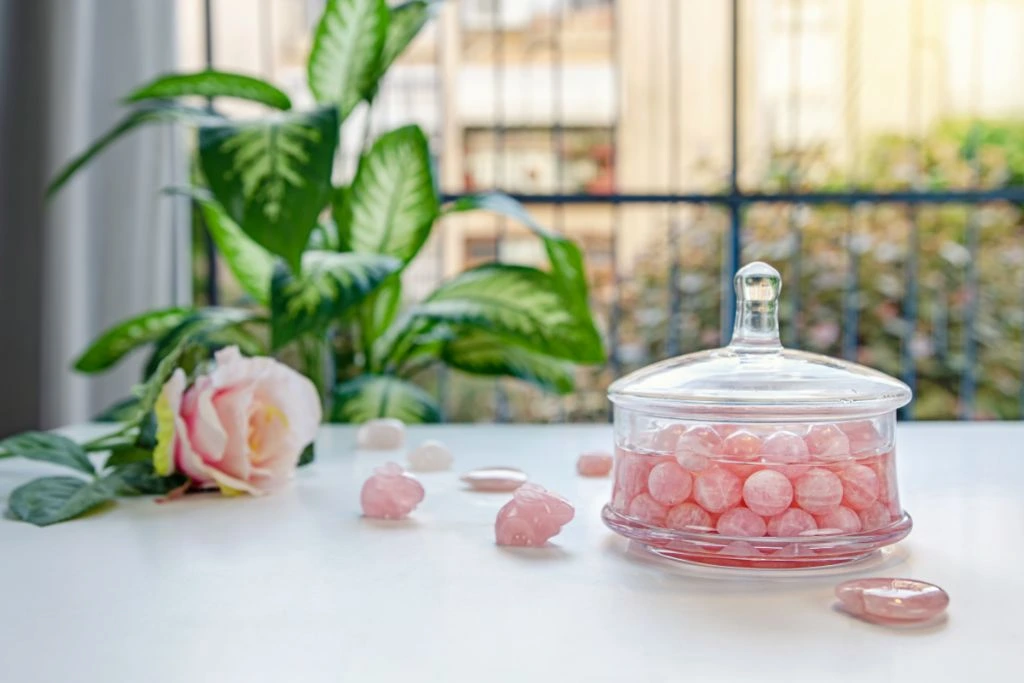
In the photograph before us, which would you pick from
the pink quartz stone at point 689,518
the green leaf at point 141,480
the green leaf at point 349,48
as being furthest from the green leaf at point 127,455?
the green leaf at point 349,48

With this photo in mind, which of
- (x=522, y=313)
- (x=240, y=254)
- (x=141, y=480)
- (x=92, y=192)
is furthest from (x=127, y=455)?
(x=92, y=192)

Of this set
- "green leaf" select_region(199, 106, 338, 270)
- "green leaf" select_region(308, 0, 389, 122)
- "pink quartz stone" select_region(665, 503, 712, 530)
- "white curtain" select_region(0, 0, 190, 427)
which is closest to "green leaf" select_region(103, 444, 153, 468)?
"green leaf" select_region(199, 106, 338, 270)

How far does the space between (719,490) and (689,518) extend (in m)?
0.02

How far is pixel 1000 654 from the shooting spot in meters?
0.38

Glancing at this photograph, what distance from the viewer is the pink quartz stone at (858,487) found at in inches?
19.8

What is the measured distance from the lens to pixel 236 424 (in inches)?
26.7

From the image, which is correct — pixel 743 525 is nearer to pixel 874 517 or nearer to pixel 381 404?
pixel 874 517

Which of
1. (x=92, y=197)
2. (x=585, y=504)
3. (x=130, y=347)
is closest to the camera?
(x=585, y=504)

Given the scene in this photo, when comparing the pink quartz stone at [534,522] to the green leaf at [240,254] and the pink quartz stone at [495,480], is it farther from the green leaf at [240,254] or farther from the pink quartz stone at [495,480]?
the green leaf at [240,254]

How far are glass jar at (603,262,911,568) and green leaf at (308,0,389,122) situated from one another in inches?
37.3

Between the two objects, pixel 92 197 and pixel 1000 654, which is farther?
pixel 92 197

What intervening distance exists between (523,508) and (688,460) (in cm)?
10

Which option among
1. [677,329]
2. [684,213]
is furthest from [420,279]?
[684,213]

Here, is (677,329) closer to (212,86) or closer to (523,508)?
(212,86)
